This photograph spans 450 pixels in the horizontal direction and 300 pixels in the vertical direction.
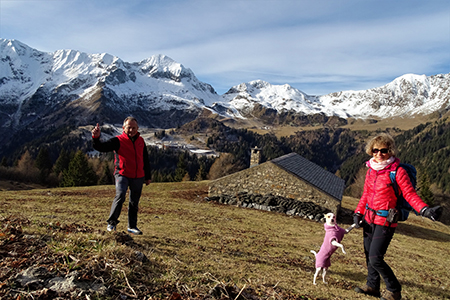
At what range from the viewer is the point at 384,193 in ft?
17.1

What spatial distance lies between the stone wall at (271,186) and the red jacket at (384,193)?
14.7 metres

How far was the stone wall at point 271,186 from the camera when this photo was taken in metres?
19.7

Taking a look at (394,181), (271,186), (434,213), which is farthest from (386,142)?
(271,186)

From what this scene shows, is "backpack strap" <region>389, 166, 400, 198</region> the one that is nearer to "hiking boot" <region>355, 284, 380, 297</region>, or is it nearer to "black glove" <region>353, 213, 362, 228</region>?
"black glove" <region>353, 213, 362, 228</region>

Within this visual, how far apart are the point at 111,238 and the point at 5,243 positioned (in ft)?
5.63

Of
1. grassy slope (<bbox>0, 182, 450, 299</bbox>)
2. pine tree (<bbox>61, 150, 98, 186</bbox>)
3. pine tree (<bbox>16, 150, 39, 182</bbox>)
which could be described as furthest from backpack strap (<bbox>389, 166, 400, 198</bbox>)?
pine tree (<bbox>16, 150, 39, 182</bbox>)

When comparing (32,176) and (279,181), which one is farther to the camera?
(32,176)

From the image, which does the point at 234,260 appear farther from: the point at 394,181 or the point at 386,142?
the point at 386,142

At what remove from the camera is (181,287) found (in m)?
4.11

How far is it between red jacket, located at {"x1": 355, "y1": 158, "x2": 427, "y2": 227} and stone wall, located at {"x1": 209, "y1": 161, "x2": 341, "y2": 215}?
579 inches

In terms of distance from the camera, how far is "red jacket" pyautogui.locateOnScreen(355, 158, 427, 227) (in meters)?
4.87

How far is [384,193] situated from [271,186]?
52.2ft

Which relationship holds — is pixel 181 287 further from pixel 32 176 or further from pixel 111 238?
pixel 32 176

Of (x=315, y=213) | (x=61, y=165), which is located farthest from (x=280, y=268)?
(x=61, y=165)
